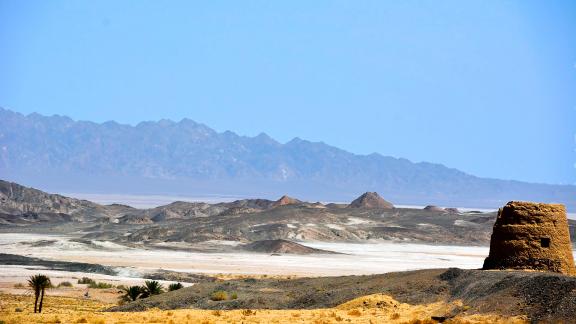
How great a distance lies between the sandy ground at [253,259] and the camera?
64.9 metres

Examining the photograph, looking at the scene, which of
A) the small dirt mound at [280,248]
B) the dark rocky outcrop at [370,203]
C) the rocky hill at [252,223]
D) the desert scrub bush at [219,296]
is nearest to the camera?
the desert scrub bush at [219,296]

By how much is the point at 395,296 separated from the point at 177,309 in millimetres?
6649

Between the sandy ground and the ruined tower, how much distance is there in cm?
3124

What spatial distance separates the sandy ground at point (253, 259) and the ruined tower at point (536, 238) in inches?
1230

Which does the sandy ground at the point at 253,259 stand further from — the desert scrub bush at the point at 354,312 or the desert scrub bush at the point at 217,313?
the desert scrub bush at the point at 354,312

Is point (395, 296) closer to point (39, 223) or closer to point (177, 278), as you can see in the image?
point (177, 278)

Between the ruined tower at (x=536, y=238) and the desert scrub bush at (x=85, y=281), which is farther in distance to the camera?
the desert scrub bush at (x=85, y=281)

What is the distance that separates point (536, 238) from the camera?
95.7 ft

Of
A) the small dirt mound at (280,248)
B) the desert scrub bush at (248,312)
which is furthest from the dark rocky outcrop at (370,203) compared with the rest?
the desert scrub bush at (248,312)

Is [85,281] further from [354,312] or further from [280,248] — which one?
[280,248]

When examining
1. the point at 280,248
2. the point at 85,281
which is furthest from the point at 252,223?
the point at 85,281

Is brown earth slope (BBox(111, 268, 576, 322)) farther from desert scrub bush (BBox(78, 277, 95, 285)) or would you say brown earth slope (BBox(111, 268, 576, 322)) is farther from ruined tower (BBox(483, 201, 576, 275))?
desert scrub bush (BBox(78, 277, 95, 285))

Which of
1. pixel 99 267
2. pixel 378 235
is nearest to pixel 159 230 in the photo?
pixel 378 235

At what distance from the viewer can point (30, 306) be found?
34.3m
